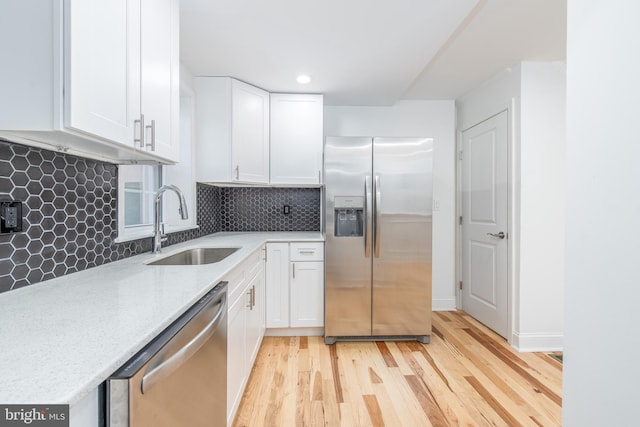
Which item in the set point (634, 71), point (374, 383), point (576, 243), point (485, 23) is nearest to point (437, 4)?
point (485, 23)

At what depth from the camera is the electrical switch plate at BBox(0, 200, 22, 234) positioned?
3.37ft

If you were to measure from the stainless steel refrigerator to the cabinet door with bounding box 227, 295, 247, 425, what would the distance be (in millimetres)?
1020

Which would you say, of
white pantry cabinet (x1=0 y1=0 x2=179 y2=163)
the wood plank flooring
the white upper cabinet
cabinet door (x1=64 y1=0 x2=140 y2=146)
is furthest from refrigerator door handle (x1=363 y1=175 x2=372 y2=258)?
cabinet door (x1=64 y1=0 x2=140 y2=146)

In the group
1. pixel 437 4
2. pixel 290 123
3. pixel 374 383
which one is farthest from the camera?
pixel 290 123

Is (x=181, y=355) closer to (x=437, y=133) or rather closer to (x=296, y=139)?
(x=296, y=139)

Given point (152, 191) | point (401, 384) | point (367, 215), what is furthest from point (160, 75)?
point (401, 384)

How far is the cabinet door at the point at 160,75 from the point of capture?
50.2 inches

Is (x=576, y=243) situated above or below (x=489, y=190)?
below

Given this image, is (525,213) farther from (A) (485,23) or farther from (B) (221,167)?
(B) (221,167)

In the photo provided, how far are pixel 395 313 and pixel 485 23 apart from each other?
2.25 metres

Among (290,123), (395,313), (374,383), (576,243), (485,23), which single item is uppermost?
(485,23)

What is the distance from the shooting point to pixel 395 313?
267cm

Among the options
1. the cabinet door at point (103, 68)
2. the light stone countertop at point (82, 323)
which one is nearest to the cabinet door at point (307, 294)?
the light stone countertop at point (82, 323)

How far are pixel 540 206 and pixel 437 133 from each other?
1344 millimetres
